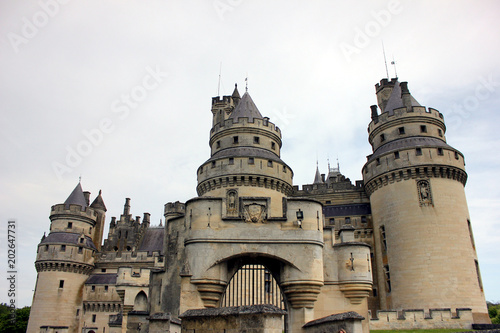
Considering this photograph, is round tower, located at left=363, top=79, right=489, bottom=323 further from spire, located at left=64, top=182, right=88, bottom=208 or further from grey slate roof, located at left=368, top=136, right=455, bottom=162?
spire, located at left=64, top=182, right=88, bottom=208

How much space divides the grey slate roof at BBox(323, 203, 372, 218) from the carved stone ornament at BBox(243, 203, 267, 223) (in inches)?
875

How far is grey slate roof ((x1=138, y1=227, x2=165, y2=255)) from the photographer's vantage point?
50731mm

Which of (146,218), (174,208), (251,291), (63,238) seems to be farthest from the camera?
(146,218)

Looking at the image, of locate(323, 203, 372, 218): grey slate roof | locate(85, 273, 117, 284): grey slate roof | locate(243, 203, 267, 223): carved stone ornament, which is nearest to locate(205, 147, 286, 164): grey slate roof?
locate(323, 203, 372, 218): grey slate roof

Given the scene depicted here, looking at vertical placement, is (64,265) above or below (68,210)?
below

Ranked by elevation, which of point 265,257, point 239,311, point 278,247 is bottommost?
point 239,311

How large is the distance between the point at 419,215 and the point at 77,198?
40501 mm

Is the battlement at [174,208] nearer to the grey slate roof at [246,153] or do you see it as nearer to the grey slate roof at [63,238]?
the grey slate roof at [63,238]

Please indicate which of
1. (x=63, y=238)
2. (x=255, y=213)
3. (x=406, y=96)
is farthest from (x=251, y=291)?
(x=63, y=238)

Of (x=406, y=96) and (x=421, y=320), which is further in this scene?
(x=406, y=96)

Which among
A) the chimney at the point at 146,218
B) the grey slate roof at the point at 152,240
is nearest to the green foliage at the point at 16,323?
the grey slate roof at the point at 152,240

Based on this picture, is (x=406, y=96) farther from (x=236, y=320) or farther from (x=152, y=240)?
(x=152, y=240)

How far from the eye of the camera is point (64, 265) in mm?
45469

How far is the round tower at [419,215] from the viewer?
2845cm
